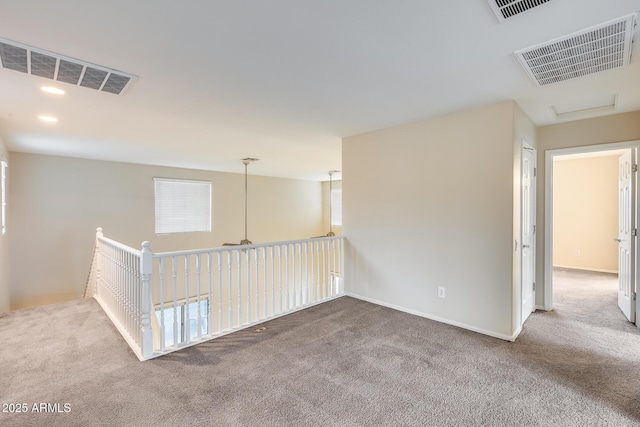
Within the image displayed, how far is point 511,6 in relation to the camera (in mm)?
1498

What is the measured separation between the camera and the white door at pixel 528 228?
3.23 meters

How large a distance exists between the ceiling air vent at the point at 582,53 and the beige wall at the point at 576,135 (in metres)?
1.60

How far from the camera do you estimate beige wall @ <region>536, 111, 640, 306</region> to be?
10.5 feet

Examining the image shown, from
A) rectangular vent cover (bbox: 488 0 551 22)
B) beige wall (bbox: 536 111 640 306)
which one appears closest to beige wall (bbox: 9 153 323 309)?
beige wall (bbox: 536 111 640 306)

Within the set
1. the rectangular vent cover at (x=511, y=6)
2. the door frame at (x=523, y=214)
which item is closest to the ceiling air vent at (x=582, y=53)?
the rectangular vent cover at (x=511, y=6)

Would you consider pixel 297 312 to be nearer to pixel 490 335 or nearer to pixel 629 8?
pixel 490 335

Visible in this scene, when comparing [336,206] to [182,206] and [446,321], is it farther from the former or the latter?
[446,321]

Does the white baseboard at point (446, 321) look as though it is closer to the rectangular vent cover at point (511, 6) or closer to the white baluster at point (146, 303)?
the white baluster at point (146, 303)

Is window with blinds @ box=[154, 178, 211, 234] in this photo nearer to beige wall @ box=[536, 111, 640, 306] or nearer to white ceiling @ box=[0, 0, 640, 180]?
white ceiling @ box=[0, 0, 640, 180]

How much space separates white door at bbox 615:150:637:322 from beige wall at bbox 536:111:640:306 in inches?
11.5

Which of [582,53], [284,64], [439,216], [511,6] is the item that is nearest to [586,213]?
[439,216]

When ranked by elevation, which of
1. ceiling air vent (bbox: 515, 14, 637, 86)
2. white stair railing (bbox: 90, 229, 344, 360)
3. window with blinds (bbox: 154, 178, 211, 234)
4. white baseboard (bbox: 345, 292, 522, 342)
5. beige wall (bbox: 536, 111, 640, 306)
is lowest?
white baseboard (bbox: 345, 292, 522, 342)

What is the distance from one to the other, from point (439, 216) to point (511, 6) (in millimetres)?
2174

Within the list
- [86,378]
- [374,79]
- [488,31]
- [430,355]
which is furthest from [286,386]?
[488,31]
